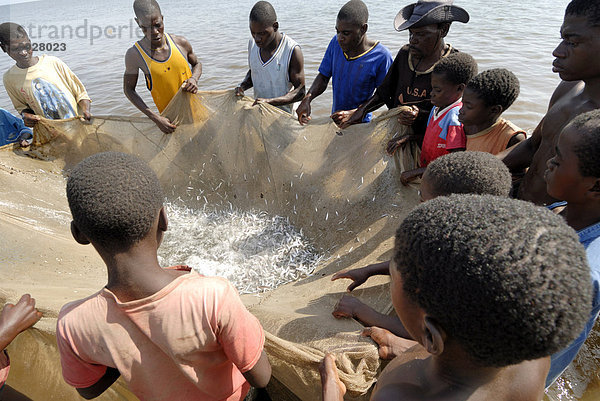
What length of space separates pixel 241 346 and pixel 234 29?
16462mm

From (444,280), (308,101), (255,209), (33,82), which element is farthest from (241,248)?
(33,82)

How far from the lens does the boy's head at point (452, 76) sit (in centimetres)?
265

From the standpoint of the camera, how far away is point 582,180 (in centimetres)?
155

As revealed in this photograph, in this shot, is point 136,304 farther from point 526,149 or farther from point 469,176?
point 526,149

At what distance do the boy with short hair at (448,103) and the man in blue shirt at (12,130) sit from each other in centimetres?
443

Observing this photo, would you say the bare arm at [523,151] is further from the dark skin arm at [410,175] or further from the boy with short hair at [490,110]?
the dark skin arm at [410,175]

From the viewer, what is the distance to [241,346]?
1.35 metres

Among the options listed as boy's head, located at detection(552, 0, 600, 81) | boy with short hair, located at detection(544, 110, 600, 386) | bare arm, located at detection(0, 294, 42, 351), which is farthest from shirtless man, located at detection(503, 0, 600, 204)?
bare arm, located at detection(0, 294, 42, 351)

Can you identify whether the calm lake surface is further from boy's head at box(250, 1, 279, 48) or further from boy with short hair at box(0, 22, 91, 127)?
boy with short hair at box(0, 22, 91, 127)

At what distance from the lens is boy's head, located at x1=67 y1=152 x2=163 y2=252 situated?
1.16 metres

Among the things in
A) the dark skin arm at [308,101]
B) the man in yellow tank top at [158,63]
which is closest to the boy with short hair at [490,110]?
the dark skin arm at [308,101]

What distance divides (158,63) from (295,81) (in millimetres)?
1518

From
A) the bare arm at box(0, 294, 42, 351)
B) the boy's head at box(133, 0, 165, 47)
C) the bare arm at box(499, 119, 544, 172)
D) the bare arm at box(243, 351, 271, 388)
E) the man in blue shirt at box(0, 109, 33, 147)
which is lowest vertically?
the man in blue shirt at box(0, 109, 33, 147)

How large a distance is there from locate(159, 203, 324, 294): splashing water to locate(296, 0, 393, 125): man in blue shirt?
1.13 meters
